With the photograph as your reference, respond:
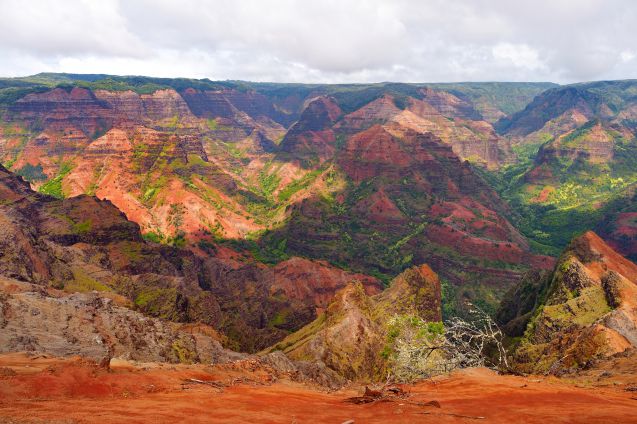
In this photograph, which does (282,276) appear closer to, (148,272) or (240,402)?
(148,272)

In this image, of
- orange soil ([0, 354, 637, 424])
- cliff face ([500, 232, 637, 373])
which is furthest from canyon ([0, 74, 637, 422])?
cliff face ([500, 232, 637, 373])

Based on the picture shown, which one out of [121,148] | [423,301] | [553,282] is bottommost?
[423,301]

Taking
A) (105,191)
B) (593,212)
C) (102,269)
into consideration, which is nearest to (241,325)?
(102,269)

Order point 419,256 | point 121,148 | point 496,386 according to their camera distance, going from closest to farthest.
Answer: point 496,386
point 419,256
point 121,148

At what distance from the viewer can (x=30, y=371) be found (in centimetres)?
1953

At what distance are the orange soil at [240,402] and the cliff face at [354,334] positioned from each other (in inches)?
838

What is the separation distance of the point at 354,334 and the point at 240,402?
35994 millimetres

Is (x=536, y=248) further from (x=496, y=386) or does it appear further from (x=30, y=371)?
(x=30, y=371)

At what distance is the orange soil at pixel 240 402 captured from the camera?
48.1 ft

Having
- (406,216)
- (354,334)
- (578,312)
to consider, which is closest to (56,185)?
(406,216)

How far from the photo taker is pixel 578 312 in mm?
52000

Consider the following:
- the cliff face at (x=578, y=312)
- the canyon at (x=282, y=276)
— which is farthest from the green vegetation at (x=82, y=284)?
the cliff face at (x=578, y=312)

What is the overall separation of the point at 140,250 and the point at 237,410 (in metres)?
80.2

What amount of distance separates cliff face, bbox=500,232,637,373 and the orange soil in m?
14.1
